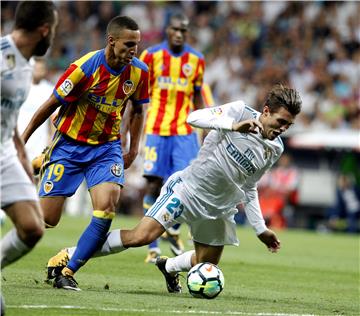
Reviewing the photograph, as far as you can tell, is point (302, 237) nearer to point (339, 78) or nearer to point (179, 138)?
point (339, 78)

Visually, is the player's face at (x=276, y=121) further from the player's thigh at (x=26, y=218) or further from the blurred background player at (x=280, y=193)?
the blurred background player at (x=280, y=193)

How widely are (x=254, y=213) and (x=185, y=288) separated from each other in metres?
1.21

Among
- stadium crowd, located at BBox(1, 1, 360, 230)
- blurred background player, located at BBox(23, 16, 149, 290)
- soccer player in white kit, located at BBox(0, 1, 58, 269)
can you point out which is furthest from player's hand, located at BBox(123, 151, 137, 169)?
stadium crowd, located at BBox(1, 1, 360, 230)

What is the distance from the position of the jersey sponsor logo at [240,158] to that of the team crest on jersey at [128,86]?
3.63 feet

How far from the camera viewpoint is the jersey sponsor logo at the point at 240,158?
29.0ft

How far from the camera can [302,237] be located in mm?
20234

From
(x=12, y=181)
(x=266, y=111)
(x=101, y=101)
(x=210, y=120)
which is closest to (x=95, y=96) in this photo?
(x=101, y=101)

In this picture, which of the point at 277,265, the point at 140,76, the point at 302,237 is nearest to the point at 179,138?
the point at 277,265

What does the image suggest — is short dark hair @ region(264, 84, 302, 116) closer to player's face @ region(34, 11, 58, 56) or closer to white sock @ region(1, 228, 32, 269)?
player's face @ region(34, 11, 58, 56)

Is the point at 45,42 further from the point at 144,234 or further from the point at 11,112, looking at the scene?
the point at 144,234

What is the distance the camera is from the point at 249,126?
7930 millimetres

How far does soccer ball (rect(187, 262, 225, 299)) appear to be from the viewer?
856cm

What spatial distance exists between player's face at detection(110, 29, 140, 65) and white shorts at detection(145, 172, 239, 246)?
1187mm

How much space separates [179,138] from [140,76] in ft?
13.8
